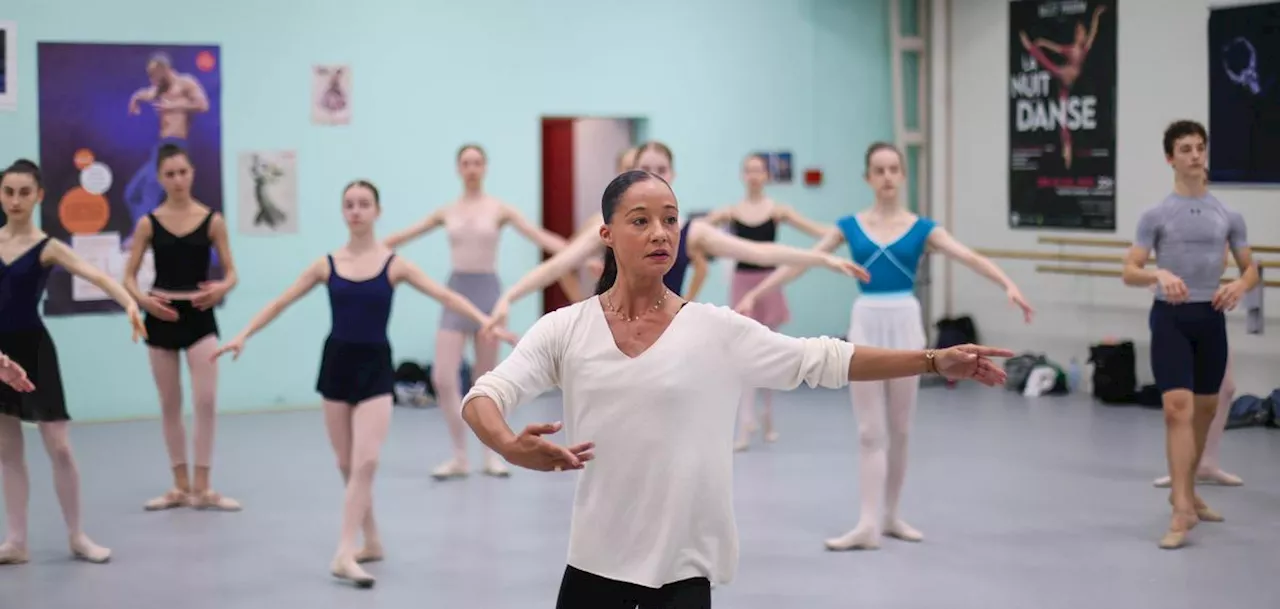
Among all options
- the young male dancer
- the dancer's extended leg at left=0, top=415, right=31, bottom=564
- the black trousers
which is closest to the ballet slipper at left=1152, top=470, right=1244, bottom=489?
the young male dancer

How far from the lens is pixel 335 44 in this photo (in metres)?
11.5

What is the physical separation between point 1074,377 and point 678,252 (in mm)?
6222

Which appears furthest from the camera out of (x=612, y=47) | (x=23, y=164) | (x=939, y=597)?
(x=612, y=47)

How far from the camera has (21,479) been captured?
686cm

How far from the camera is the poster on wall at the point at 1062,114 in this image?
38.5 feet

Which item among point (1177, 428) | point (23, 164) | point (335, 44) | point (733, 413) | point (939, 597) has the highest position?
point (335, 44)

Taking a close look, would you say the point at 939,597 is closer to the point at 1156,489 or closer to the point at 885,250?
the point at 885,250

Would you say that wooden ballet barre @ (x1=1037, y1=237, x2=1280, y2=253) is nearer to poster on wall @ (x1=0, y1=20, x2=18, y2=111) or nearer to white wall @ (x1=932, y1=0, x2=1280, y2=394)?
white wall @ (x1=932, y1=0, x2=1280, y2=394)

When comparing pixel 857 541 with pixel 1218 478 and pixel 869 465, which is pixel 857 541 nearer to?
pixel 869 465

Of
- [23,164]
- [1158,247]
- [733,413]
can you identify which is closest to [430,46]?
[23,164]

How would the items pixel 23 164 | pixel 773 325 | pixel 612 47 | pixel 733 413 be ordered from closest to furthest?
1. pixel 733 413
2. pixel 23 164
3. pixel 773 325
4. pixel 612 47

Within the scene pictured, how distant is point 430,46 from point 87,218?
2.88 meters

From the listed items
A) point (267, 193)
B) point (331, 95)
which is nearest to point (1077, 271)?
point (331, 95)

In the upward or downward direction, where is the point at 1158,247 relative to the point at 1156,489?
upward
